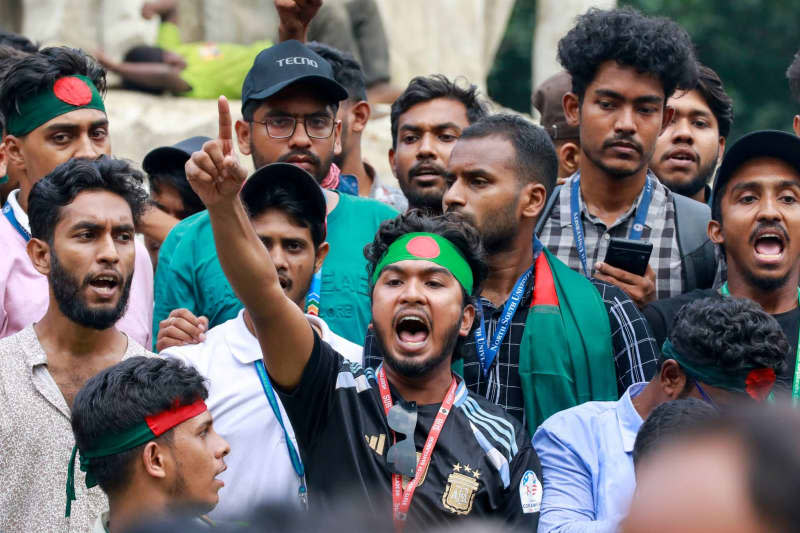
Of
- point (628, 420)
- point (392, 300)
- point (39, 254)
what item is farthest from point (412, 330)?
point (39, 254)

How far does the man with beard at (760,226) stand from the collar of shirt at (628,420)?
21.8 inches

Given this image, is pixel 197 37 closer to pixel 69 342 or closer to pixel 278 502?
pixel 69 342

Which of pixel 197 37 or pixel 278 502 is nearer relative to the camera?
pixel 278 502

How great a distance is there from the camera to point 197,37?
39.0 ft

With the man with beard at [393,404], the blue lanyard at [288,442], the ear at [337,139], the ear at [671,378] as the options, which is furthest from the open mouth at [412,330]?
the ear at [337,139]

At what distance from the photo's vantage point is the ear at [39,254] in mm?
4442

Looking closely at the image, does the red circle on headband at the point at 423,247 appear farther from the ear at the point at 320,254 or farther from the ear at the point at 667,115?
the ear at the point at 667,115

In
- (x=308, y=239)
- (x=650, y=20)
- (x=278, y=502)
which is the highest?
(x=650, y=20)

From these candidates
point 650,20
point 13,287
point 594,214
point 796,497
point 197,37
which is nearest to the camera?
point 796,497

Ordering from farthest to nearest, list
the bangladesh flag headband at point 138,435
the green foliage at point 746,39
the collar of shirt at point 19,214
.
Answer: the green foliage at point 746,39, the collar of shirt at point 19,214, the bangladesh flag headband at point 138,435

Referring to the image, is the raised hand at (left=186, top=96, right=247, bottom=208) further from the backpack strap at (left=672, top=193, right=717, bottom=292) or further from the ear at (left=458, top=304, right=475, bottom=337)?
the backpack strap at (left=672, top=193, right=717, bottom=292)

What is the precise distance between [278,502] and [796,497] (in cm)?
54

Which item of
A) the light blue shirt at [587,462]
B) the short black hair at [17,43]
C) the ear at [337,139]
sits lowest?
the light blue shirt at [587,462]

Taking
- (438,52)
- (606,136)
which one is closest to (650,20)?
(606,136)
